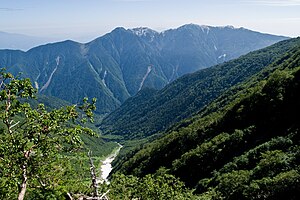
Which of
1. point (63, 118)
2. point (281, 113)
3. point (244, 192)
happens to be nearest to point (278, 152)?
point (244, 192)

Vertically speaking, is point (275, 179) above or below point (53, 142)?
below

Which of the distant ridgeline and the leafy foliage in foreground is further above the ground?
the leafy foliage in foreground

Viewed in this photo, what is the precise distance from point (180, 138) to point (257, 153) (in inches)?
2802

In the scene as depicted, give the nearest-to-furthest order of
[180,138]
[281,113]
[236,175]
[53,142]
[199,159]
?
[53,142]
[236,175]
[281,113]
[199,159]
[180,138]

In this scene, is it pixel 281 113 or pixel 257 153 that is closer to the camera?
pixel 257 153

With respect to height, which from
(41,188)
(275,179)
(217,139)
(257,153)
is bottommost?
(217,139)

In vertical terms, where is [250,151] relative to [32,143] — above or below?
below

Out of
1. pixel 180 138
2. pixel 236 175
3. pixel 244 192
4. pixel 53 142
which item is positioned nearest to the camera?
pixel 53 142

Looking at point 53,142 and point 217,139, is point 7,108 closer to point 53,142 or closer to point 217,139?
point 53,142

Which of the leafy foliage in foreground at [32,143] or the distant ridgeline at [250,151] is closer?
the leafy foliage in foreground at [32,143]

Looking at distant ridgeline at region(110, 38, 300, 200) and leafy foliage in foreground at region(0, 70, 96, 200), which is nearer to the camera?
leafy foliage in foreground at region(0, 70, 96, 200)

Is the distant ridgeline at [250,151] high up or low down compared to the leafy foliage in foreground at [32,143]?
down

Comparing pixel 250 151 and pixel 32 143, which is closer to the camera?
pixel 32 143

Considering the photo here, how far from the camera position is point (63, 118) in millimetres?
20625
